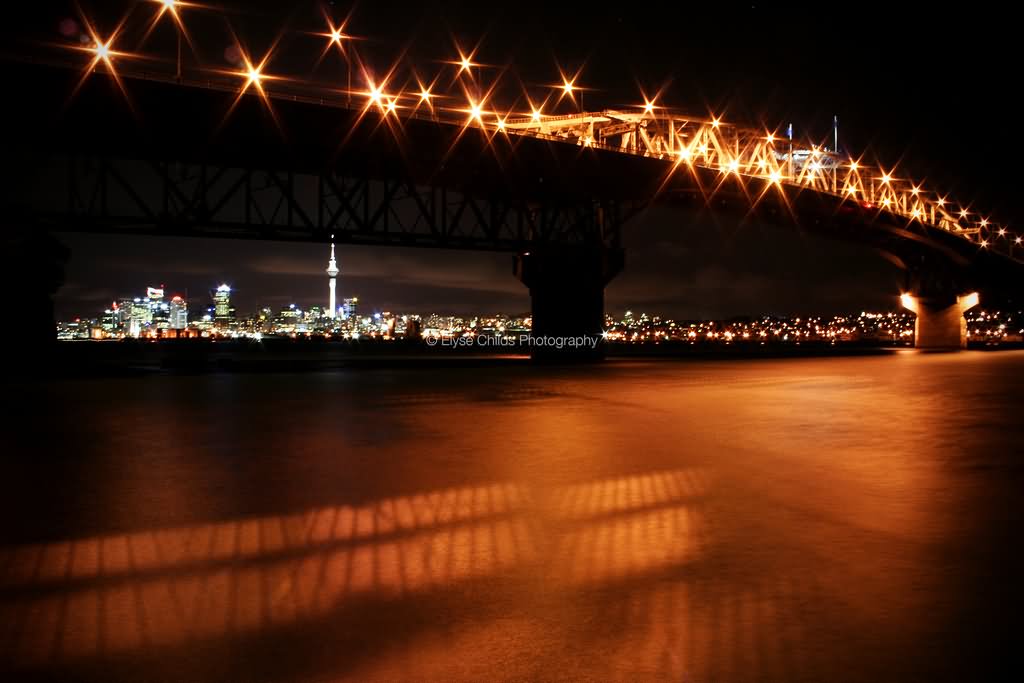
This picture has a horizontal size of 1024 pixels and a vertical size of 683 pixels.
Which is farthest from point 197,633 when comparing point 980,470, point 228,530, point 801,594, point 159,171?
point 159,171

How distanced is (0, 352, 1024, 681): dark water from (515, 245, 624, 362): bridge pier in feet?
93.3

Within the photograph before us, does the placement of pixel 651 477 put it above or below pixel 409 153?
below

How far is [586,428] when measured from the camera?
50.8ft

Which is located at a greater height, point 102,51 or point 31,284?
point 102,51

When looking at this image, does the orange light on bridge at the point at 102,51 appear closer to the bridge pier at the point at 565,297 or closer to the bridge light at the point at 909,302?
the bridge pier at the point at 565,297

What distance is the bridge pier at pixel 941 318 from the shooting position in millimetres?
79250

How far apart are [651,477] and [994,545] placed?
165 inches

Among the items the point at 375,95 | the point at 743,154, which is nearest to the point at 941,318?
the point at 743,154

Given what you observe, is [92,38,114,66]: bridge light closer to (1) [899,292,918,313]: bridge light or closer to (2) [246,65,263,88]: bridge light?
(2) [246,65,263,88]: bridge light

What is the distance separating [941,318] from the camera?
8050cm

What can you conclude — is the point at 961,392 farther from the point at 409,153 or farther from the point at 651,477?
the point at 409,153

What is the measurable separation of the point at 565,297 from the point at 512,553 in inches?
1482

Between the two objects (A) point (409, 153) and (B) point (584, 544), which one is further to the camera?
(A) point (409, 153)

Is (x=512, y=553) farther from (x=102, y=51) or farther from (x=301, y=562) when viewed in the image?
(x=102, y=51)
